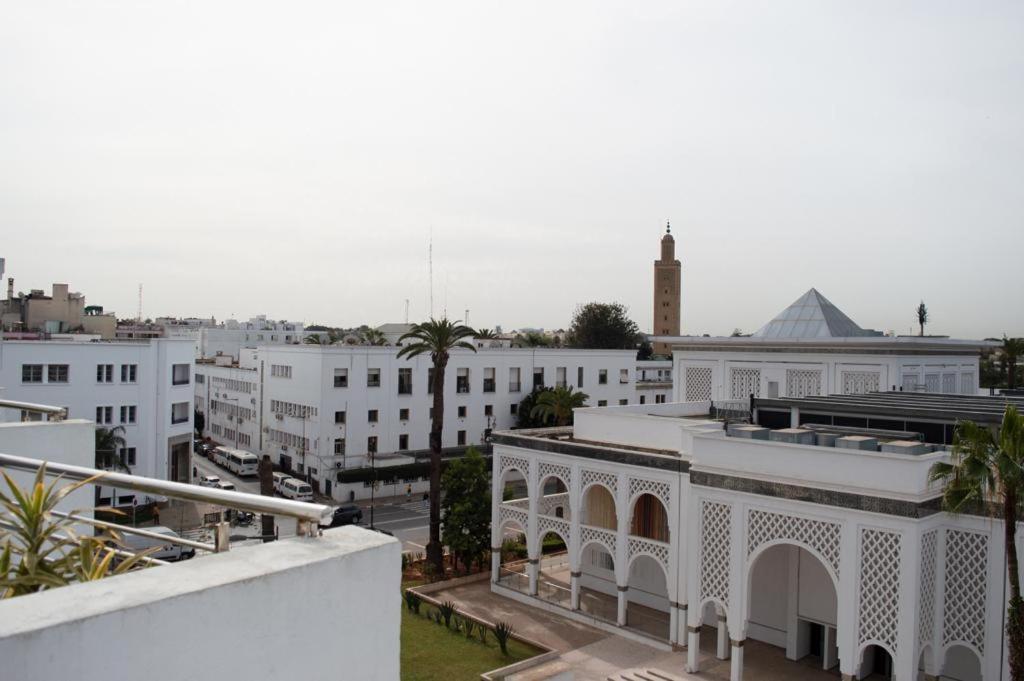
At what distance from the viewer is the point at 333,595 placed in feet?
9.79

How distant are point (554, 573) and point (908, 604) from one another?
13510mm

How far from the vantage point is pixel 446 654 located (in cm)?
1988

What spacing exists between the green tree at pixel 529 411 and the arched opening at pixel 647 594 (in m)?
21.5

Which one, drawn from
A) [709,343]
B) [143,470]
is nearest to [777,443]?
[709,343]

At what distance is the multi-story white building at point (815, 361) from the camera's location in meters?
27.4

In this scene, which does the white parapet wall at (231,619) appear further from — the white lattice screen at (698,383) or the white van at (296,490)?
the white van at (296,490)

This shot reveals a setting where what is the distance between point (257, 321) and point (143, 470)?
236 feet

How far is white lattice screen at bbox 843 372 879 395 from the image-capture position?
90.0 feet

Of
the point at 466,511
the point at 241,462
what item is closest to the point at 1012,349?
the point at 466,511

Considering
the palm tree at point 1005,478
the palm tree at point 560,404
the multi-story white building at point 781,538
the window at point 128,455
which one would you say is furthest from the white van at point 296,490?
the palm tree at point 1005,478

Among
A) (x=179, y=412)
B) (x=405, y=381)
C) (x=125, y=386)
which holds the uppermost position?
(x=125, y=386)

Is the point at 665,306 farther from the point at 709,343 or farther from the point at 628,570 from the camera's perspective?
the point at 628,570

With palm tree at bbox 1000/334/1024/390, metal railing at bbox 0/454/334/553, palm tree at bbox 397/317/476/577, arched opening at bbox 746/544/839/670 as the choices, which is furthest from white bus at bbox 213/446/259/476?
palm tree at bbox 1000/334/1024/390

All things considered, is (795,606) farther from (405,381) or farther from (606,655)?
(405,381)
